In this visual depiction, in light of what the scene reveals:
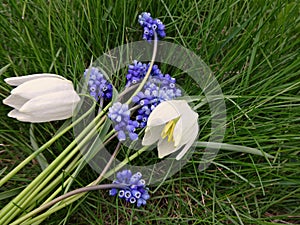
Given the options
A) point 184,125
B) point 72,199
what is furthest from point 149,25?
point 72,199

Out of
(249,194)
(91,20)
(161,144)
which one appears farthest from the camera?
(91,20)

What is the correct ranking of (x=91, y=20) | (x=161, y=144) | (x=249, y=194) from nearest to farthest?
1. (x=161, y=144)
2. (x=249, y=194)
3. (x=91, y=20)

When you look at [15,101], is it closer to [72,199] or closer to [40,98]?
[40,98]

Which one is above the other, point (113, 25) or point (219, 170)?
point (113, 25)

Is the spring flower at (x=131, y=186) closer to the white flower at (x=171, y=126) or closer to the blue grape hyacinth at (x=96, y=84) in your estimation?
the white flower at (x=171, y=126)

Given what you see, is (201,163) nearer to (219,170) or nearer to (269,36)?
(219,170)

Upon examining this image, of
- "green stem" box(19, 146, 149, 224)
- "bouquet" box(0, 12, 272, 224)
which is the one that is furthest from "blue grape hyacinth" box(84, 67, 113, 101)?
"green stem" box(19, 146, 149, 224)

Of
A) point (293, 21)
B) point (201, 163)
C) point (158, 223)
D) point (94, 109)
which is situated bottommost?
point (158, 223)

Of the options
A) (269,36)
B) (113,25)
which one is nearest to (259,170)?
(269,36)

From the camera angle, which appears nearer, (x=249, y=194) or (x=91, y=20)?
(x=249, y=194)
